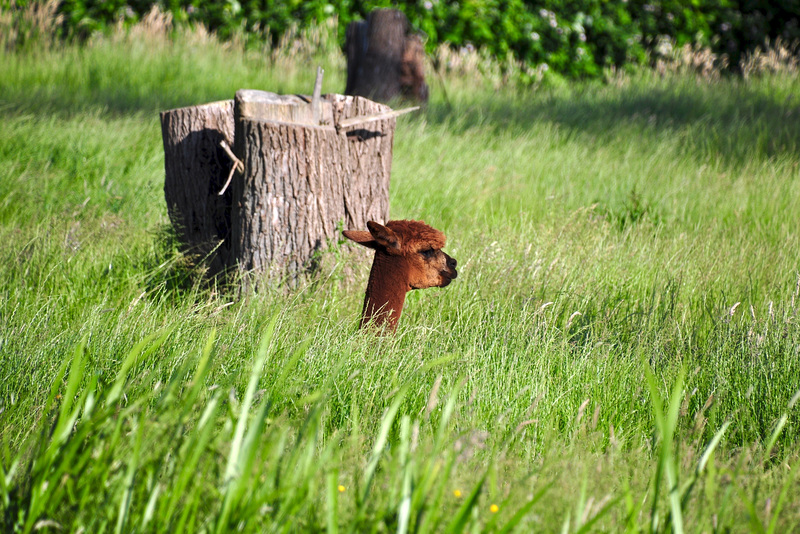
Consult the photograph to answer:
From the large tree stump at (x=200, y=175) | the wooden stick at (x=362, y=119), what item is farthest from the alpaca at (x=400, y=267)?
the large tree stump at (x=200, y=175)

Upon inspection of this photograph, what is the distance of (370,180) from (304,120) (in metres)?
0.45

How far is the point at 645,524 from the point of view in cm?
145

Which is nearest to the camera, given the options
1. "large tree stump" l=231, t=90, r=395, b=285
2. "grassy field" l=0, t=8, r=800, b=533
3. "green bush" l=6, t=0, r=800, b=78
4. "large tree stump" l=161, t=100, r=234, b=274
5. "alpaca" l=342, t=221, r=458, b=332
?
"grassy field" l=0, t=8, r=800, b=533

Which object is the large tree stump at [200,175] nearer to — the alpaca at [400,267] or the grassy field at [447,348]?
the grassy field at [447,348]

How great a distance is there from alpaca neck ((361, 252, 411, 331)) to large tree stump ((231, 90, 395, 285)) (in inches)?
26.2

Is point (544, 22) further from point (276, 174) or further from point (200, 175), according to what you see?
point (276, 174)

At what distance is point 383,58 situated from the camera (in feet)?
Result: 25.3

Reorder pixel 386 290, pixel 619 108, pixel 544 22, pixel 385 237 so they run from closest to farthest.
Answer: pixel 385 237 < pixel 386 290 < pixel 619 108 < pixel 544 22

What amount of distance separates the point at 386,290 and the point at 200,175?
1.44m

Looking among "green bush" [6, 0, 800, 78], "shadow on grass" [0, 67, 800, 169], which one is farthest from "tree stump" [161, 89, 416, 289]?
"green bush" [6, 0, 800, 78]

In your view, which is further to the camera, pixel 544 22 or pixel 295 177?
pixel 544 22

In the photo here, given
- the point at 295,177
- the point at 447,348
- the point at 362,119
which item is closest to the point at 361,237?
the point at 447,348

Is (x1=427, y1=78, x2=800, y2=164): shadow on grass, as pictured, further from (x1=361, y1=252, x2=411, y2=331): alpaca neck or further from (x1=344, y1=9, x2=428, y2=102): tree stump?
(x1=361, y1=252, x2=411, y2=331): alpaca neck

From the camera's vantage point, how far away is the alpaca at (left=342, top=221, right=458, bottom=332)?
2.39m
